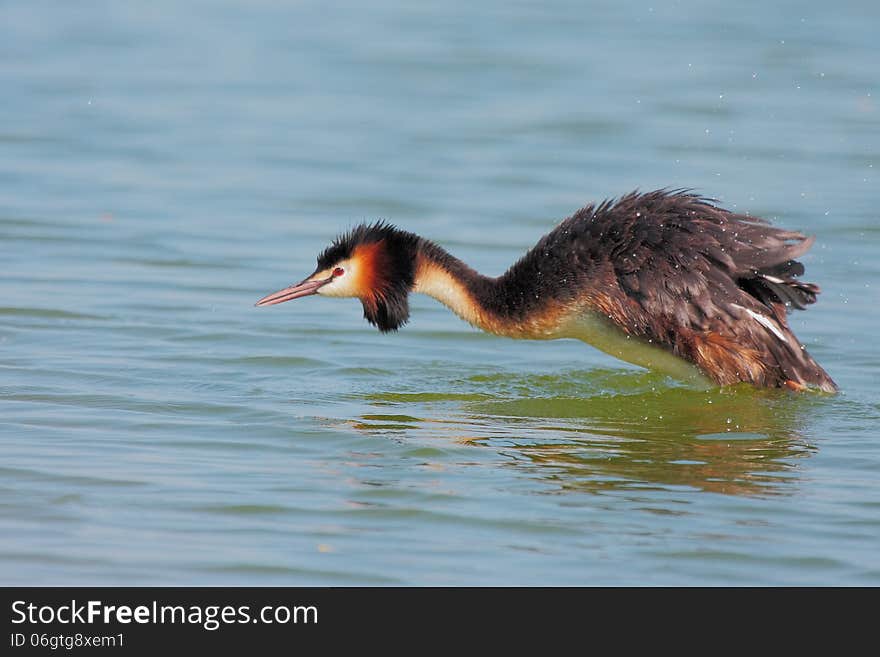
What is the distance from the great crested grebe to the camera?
28.0 feet

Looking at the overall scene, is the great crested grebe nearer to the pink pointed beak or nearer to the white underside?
the white underside

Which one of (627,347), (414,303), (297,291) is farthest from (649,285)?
(414,303)

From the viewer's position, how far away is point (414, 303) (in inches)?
441

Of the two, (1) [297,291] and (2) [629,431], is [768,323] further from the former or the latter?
(1) [297,291]

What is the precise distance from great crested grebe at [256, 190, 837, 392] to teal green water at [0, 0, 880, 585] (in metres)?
0.29

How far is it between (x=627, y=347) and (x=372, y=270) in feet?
5.07

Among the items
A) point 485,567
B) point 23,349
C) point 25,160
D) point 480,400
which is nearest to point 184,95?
point 25,160

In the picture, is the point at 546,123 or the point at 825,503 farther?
the point at 546,123

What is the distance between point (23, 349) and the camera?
948cm

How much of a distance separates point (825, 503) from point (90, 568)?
319 centimetres

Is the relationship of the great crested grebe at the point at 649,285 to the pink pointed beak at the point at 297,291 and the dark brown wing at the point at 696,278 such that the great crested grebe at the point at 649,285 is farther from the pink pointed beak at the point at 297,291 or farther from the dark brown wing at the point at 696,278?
the pink pointed beak at the point at 297,291

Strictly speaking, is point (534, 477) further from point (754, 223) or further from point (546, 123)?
point (546, 123)

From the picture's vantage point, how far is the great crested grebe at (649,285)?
855 cm

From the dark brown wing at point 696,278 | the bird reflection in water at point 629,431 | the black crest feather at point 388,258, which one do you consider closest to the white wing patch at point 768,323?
the dark brown wing at point 696,278
